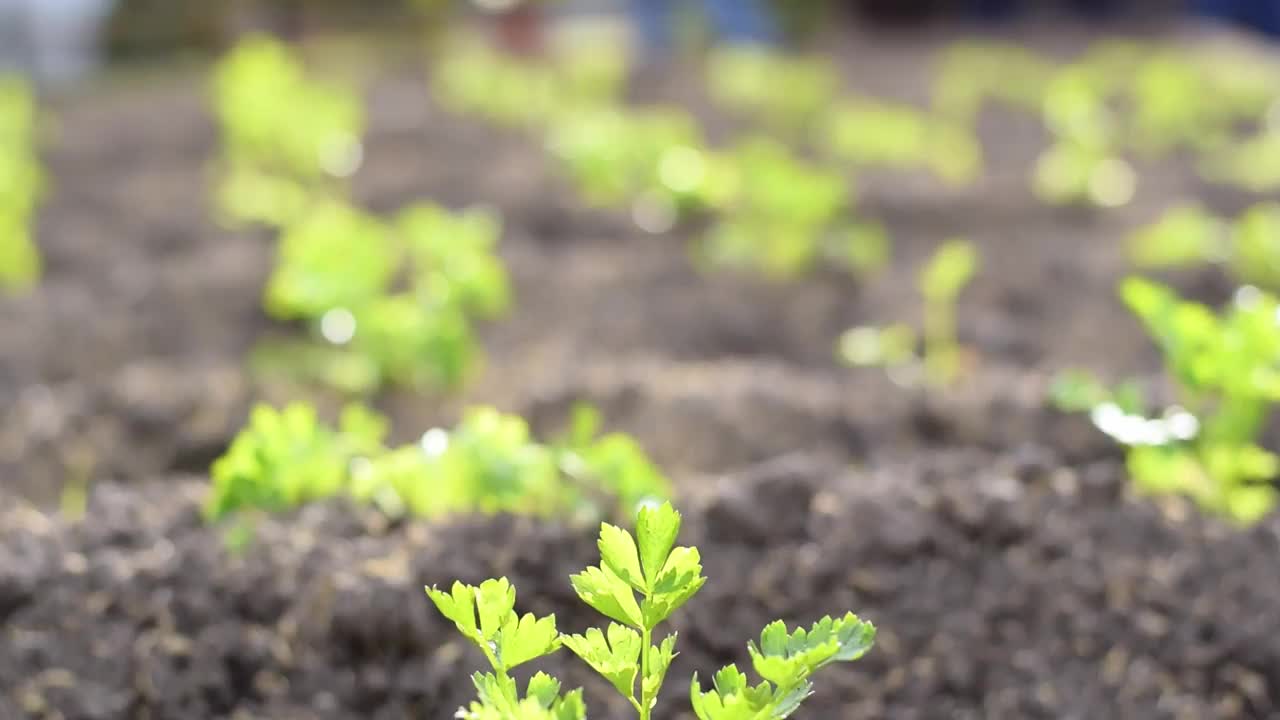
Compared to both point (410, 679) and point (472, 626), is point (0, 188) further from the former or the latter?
point (472, 626)

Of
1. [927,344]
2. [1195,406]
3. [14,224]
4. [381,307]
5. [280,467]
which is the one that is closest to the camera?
[280,467]

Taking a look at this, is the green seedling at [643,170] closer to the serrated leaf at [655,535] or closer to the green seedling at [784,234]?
the green seedling at [784,234]

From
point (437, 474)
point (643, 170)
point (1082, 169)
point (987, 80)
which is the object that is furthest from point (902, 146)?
point (437, 474)

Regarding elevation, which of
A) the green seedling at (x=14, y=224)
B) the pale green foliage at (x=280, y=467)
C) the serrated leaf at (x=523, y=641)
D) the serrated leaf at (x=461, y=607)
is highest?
the green seedling at (x=14, y=224)

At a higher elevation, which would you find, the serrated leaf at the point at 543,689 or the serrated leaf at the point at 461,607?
the serrated leaf at the point at 461,607

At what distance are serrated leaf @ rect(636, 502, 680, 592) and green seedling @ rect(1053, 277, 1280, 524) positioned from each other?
0.88 metres

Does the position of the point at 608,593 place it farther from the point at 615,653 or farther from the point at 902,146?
the point at 902,146

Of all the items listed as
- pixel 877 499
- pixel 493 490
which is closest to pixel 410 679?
pixel 493 490

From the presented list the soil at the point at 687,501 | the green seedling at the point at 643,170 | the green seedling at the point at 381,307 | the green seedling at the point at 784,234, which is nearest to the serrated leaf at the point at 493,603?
the soil at the point at 687,501

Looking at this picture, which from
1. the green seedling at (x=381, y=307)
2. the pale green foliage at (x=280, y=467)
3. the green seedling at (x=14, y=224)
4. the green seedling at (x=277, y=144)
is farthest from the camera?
the green seedling at (x=277, y=144)

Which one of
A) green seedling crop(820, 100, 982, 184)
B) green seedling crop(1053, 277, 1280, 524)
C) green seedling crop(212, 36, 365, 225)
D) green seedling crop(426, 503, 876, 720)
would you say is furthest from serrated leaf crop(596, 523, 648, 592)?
green seedling crop(820, 100, 982, 184)

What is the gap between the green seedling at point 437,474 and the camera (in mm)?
1670

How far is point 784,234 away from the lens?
354 centimetres

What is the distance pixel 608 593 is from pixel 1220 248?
109 inches
